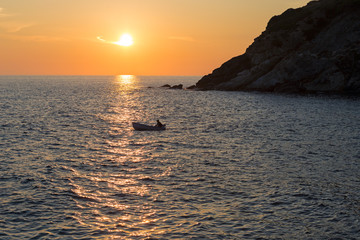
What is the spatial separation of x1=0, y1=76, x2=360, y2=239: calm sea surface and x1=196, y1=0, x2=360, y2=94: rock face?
200 feet

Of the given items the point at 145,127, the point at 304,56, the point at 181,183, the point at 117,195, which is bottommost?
the point at 117,195

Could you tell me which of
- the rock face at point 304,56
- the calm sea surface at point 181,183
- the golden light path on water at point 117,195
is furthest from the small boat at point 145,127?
the rock face at point 304,56

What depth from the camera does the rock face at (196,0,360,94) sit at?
10806cm

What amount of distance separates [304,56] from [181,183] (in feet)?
324

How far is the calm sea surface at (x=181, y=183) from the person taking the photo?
19.5 m

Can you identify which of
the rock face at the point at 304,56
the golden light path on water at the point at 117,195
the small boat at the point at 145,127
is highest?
the rock face at the point at 304,56

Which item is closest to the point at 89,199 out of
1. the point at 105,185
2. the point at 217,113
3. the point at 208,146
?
the point at 105,185

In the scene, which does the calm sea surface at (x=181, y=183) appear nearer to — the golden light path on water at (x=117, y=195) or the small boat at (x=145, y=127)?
the golden light path on water at (x=117, y=195)

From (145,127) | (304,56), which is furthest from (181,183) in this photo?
(304,56)

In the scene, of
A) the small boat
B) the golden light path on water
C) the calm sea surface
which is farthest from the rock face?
the golden light path on water

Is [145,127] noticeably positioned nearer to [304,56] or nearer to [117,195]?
[117,195]

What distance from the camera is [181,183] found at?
27125mm

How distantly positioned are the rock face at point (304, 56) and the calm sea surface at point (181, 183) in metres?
60.9

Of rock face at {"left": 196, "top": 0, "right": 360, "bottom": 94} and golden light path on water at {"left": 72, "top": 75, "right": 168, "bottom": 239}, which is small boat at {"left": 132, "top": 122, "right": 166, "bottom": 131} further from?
rock face at {"left": 196, "top": 0, "right": 360, "bottom": 94}
